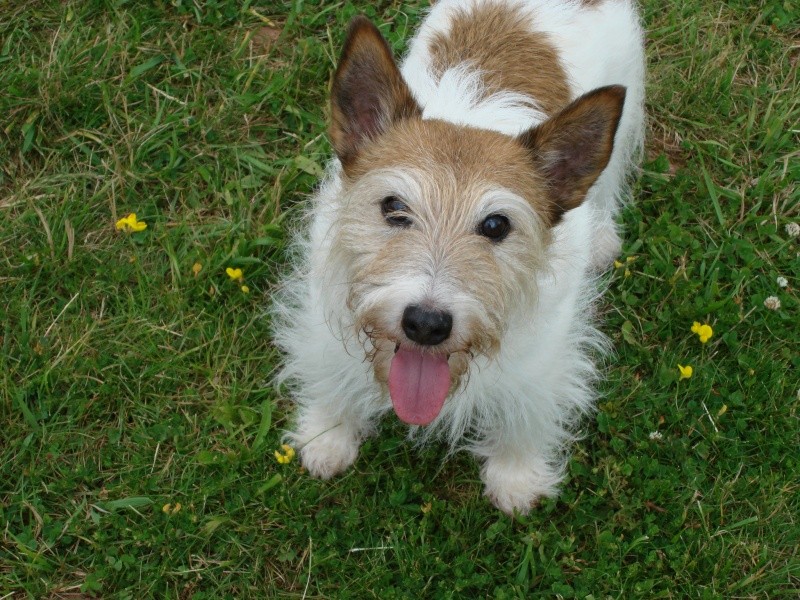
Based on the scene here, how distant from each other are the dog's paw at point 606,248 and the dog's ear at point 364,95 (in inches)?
74.7

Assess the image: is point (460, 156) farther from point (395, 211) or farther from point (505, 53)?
point (505, 53)

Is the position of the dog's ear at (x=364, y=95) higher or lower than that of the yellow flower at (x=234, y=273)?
higher

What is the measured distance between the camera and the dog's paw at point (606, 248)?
15.8ft

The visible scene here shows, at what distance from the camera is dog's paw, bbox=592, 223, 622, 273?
4805 millimetres

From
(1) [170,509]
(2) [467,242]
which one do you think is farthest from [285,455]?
(2) [467,242]

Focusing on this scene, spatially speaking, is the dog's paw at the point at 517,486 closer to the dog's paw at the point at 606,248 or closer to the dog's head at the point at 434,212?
the dog's head at the point at 434,212

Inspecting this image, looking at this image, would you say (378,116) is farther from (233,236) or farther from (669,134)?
(669,134)

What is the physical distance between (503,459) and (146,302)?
6.70 ft

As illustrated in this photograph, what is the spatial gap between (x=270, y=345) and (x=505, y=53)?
1905 mm

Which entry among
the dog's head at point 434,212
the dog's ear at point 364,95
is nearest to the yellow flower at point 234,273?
the dog's head at point 434,212

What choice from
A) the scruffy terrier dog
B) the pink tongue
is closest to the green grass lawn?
the scruffy terrier dog

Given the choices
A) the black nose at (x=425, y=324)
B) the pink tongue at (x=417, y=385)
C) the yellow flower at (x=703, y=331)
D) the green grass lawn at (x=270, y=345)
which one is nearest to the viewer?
the black nose at (x=425, y=324)

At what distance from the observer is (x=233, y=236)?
4805mm

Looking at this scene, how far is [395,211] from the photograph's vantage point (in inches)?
120
